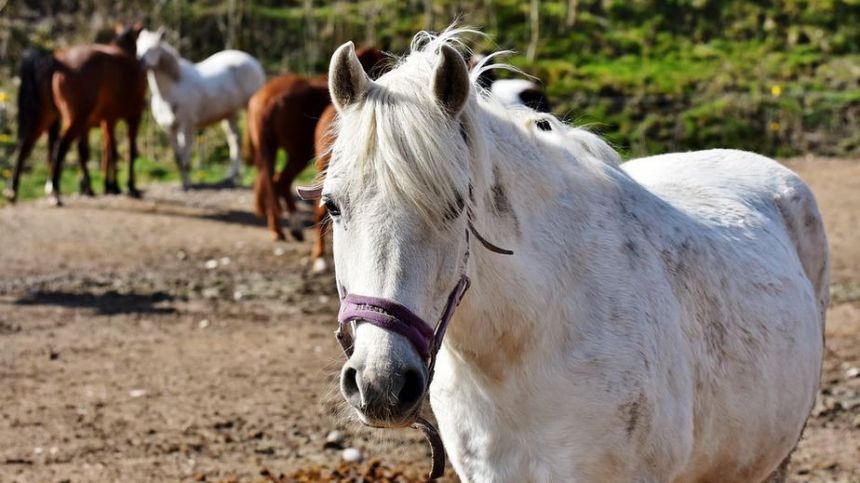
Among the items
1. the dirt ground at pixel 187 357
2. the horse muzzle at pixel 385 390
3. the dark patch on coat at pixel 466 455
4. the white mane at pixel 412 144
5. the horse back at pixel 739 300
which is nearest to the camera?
the horse muzzle at pixel 385 390

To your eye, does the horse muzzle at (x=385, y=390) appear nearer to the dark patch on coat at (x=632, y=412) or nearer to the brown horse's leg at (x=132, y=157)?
the dark patch on coat at (x=632, y=412)

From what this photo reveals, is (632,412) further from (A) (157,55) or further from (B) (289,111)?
(A) (157,55)

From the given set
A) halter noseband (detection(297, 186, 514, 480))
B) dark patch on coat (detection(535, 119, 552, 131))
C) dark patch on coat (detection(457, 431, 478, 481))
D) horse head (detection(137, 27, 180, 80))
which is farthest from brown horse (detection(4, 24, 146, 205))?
halter noseband (detection(297, 186, 514, 480))

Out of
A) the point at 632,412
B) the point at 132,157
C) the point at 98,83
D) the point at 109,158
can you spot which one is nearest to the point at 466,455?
the point at 632,412

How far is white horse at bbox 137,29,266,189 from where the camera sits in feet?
45.1

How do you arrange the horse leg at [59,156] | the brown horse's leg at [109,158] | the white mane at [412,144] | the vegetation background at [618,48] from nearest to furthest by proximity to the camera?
the white mane at [412,144] < the horse leg at [59,156] < the brown horse's leg at [109,158] < the vegetation background at [618,48]

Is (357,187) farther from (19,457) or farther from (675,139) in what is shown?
(675,139)

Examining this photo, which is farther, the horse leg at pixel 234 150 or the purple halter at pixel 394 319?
the horse leg at pixel 234 150

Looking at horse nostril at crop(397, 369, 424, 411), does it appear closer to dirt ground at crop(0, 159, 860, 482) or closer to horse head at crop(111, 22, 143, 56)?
dirt ground at crop(0, 159, 860, 482)

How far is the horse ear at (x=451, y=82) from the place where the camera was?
7.87 ft

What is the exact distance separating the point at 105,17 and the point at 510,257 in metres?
19.6

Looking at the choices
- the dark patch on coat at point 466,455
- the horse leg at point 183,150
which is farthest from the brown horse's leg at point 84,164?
the dark patch on coat at point 466,455

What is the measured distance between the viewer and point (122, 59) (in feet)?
42.3

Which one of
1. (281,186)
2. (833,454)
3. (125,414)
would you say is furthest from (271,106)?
(833,454)
